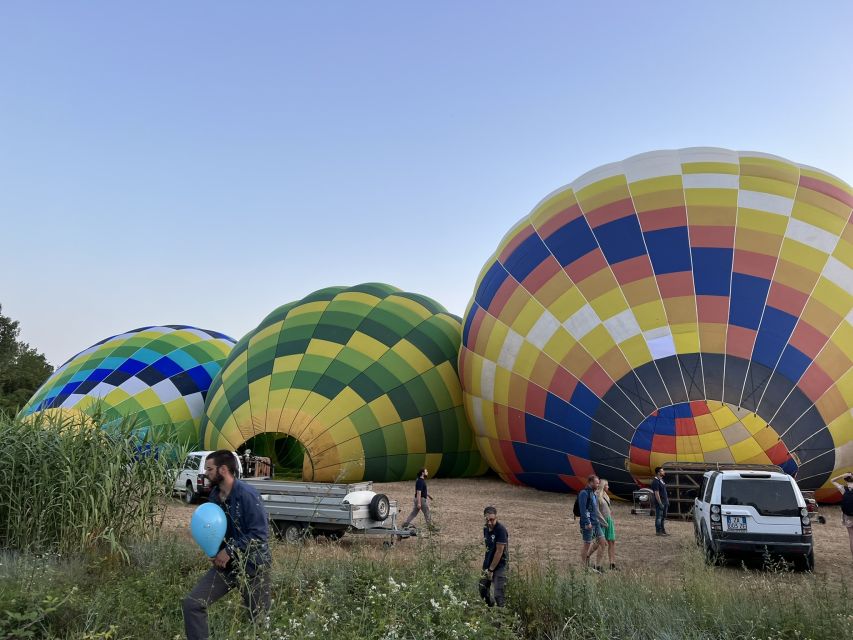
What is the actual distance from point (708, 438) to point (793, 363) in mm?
1871

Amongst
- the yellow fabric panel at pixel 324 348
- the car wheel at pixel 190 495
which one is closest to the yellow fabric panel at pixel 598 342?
the yellow fabric panel at pixel 324 348

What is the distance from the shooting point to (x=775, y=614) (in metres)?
4.61

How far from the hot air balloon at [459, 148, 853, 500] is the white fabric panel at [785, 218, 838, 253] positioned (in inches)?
1.0

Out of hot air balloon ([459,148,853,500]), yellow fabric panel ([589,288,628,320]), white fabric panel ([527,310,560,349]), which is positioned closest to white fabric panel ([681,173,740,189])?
hot air balloon ([459,148,853,500])

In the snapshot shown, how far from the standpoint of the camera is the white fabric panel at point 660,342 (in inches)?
452

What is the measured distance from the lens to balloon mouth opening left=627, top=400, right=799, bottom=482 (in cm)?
1103

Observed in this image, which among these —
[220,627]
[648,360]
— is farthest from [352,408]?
[220,627]

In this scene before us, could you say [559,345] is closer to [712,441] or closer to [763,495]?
[712,441]

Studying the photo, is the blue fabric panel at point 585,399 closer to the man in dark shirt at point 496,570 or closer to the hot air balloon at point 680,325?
the hot air balloon at point 680,325

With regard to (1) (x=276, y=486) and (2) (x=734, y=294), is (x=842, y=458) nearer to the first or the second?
(2) (x=734, y=294)

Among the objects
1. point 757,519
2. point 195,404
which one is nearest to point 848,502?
point 757,519

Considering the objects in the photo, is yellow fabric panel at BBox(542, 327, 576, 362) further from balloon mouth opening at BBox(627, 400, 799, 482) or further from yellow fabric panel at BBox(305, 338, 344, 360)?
yellow fabric panel at BBox(305, 338, 344, 360)

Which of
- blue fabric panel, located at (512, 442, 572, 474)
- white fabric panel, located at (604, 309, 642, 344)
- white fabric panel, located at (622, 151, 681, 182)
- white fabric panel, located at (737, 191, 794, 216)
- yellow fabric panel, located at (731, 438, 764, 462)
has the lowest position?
blue fabric panel, located at (512, 442, 572, 474)

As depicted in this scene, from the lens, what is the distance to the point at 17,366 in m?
36.4
